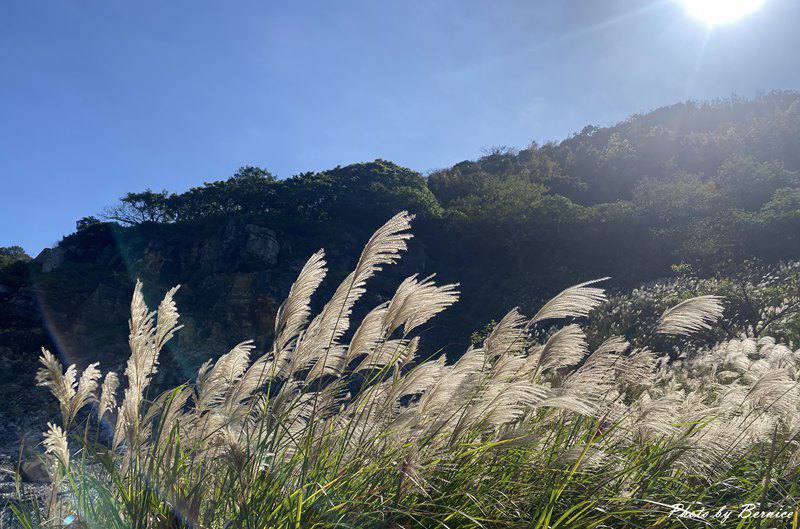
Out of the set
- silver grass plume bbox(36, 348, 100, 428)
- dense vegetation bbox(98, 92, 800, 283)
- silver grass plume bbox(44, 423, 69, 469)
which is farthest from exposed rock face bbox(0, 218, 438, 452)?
silver grass plume bbox(44, 423, 69, 469)

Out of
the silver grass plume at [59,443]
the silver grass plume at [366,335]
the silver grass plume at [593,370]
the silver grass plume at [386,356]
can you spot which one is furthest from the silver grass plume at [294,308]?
the silver grass plume at [593,370]

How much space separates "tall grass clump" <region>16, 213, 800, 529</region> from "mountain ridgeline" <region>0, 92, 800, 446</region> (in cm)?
1475

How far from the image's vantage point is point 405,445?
6.99 feet

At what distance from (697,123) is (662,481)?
4325cm

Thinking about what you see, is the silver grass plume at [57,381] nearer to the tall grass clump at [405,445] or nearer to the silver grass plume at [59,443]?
the tall grass clump at [405,445]

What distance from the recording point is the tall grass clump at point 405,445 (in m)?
1.97

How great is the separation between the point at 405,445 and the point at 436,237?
2554 cm

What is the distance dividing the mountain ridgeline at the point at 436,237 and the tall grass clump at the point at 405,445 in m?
14.8

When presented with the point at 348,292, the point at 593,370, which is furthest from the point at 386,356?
the point at 593,370

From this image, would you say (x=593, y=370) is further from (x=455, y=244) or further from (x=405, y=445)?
(x=455, y=244)

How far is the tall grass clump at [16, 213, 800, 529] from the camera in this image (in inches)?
77.5

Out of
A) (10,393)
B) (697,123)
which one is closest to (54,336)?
(10,393)

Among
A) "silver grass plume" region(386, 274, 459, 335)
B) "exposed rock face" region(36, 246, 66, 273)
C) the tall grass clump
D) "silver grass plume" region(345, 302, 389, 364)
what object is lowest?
the tall grass clump

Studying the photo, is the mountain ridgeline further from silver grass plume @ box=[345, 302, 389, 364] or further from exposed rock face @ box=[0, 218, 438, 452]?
silver grass plume @ box=[345, 302, 389, 364]
